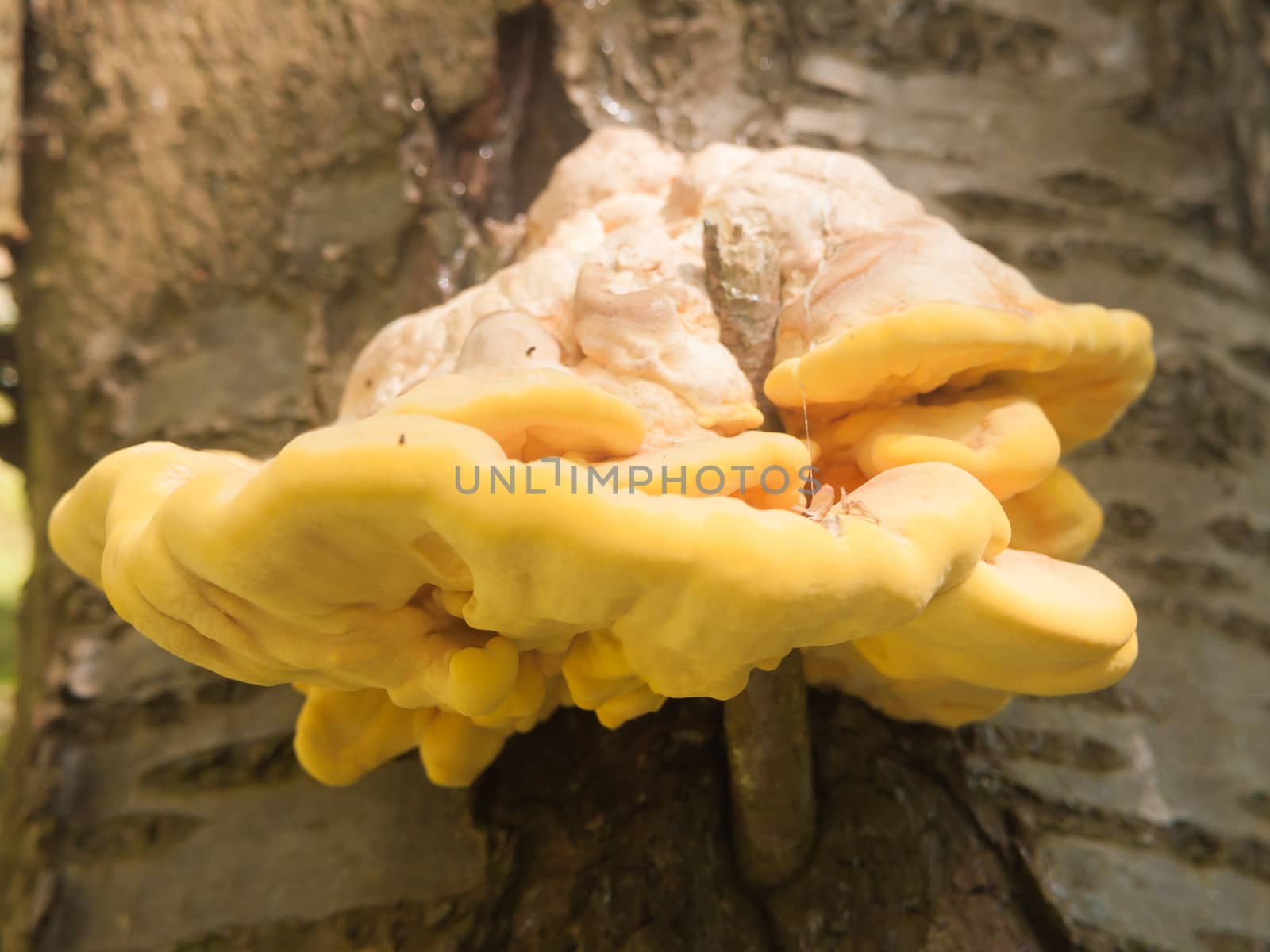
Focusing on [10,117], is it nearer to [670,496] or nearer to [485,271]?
[485,271]

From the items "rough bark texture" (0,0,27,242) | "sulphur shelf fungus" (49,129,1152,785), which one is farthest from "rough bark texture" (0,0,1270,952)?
"sulphur shelf fungus" (49,129,1152,785)

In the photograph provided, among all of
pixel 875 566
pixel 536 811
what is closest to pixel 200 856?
pixel 536 811

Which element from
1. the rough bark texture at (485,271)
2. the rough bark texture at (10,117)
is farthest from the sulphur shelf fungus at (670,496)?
the rough bark texture at (10,117)

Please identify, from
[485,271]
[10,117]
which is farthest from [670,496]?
[10,117]

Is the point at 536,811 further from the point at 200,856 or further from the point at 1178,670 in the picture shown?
the point at 1178,670

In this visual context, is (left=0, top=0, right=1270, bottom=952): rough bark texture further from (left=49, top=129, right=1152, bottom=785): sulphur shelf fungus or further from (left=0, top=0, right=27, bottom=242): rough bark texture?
(left=49, top=129, right=1152, bottom=785): sulphur shelf fungus
